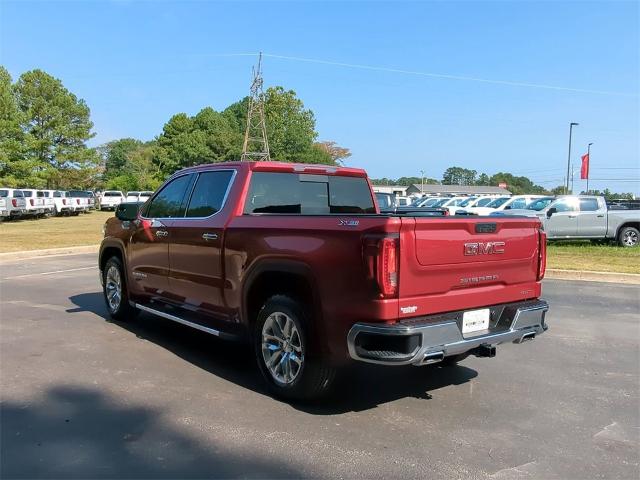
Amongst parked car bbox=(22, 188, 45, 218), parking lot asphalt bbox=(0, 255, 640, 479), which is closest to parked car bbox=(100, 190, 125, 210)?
parked car bbox=(22, 188, 45, 218)

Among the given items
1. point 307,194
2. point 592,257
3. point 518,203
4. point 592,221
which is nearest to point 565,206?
point 592,221

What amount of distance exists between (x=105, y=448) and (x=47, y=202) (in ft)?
112

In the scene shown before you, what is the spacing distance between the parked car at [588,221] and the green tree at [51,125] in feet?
109

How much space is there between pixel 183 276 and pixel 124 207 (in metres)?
1.81

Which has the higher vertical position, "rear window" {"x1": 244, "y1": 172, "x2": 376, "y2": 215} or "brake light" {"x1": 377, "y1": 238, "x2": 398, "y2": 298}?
"rear window" {"x1": 244, "y1": 172, "x2": 376, "y2": 215}

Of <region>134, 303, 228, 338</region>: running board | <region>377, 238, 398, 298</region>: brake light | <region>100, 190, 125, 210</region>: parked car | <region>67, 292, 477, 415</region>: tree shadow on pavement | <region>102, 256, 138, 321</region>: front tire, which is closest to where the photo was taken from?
<region>377, 238, 398, 298</region>: brake light

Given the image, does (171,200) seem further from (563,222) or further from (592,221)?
(592,221)

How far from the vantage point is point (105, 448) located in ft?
12.2

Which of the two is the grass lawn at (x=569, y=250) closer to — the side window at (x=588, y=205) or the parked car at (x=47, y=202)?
the side window at (x=588, y=205)

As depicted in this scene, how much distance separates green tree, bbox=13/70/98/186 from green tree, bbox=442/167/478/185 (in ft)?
514

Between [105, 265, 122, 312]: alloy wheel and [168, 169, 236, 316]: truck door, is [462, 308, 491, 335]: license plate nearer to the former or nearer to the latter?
[168, 169, 236, 316]: truck door

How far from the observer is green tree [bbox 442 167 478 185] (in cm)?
19038

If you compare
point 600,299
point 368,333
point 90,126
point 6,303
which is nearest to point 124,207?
point 6,303

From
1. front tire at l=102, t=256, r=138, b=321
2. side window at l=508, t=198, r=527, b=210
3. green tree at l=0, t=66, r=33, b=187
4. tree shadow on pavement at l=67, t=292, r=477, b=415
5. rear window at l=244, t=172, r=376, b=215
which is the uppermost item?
green tree at l=0, t=66, r=33, b=187
